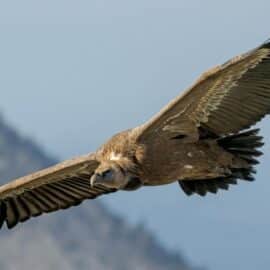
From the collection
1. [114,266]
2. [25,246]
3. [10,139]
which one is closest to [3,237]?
[25,246]

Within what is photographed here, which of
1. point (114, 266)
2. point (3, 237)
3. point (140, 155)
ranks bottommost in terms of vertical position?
point (114, 266)

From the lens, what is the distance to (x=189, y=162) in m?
13.9

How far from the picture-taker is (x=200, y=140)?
14039 mm

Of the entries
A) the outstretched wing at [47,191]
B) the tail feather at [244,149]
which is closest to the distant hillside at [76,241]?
the outstretched wing at [47,191]

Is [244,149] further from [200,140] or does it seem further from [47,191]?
[47,191]

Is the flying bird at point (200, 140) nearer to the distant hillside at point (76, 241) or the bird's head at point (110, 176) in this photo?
the bird's head at point (110, 176)

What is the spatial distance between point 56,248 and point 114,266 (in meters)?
6.09

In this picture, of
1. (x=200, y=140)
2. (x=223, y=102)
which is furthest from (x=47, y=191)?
(x=223, y=102)

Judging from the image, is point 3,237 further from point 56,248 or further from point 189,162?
point 189,162

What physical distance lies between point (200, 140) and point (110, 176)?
90cm

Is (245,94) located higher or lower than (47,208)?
higher

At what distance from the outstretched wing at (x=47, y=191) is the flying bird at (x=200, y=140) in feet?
0.35

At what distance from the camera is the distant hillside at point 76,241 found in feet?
303

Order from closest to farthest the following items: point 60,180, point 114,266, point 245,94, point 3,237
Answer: point 245,94 → point 60,180 → point 3,237 → point 114,266
